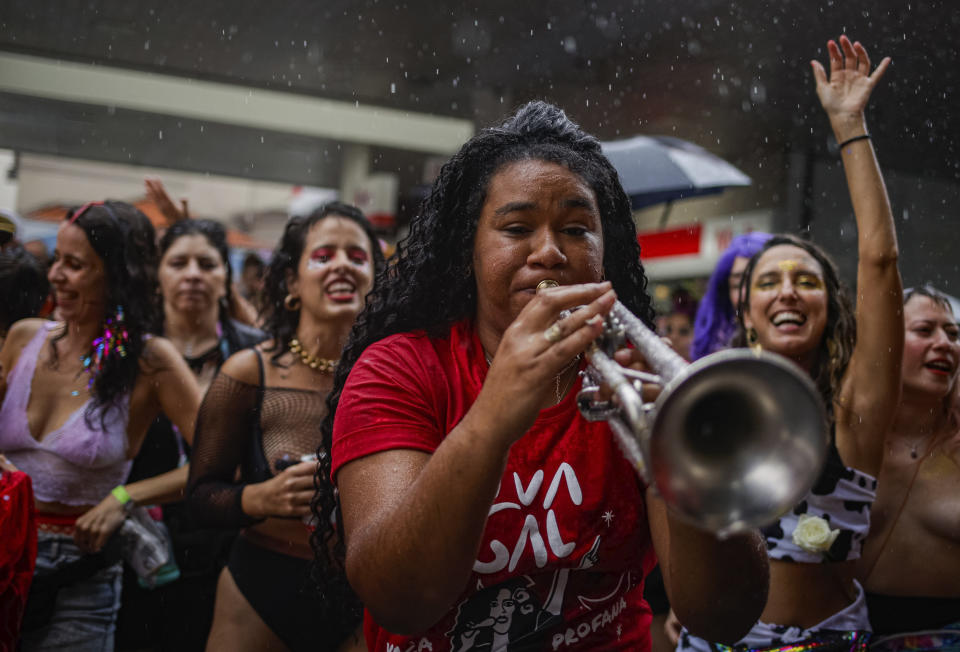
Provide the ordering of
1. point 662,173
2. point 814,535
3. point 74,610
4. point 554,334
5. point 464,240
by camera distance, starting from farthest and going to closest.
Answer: point 662,173, point 74,610, point 814,535, point 464,240, point 554,334

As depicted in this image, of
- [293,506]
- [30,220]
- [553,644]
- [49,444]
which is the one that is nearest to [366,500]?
[553,644]

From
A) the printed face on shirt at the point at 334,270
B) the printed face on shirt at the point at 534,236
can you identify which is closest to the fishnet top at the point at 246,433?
the printed face on shirt at the point at 334,270

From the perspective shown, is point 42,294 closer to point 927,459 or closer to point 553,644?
point 553,644

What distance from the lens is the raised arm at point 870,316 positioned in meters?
3.08

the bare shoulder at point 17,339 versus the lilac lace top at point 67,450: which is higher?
the bare shoulder at point 17,339

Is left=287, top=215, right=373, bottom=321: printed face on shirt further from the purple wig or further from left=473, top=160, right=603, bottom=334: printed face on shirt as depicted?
the purple wig

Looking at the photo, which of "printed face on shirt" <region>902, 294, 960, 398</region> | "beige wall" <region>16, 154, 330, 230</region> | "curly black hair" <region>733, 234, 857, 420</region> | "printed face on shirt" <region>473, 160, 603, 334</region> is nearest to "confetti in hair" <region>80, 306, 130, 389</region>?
"printed face on shirt" <region>473, 160, 603, 334</region>

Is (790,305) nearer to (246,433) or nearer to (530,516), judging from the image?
(530,516)

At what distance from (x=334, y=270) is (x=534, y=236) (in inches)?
70.8

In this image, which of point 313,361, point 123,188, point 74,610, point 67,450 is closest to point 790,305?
point 313,361

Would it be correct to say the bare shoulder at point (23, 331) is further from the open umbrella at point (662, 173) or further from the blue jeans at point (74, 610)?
the open umbrella at point (662, 173)

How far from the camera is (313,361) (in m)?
3.46

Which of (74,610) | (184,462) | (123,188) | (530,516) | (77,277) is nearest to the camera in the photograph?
(530,516)

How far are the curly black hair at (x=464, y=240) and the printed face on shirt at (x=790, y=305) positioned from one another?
4.67 feet
